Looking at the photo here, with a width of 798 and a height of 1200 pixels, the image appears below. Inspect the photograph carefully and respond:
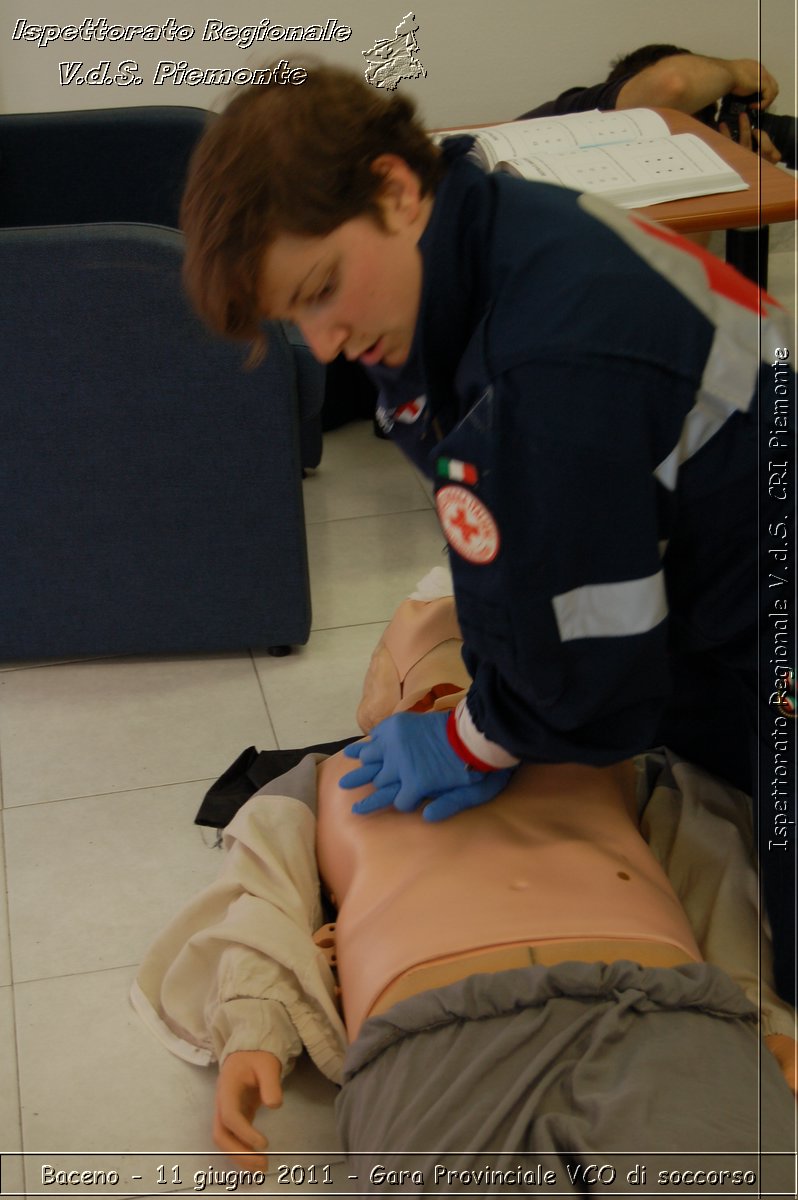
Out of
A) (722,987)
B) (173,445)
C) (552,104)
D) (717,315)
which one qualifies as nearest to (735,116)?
(552,104)

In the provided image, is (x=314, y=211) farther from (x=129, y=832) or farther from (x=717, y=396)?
(x=129, y=832)

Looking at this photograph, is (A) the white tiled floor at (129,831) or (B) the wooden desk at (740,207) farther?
(B) the wooden desk at (740,207)

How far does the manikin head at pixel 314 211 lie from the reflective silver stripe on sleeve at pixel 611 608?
30cm

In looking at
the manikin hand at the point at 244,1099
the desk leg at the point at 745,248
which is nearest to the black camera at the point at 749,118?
the desk leg at the point at 745,248

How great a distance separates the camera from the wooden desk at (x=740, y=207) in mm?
1820

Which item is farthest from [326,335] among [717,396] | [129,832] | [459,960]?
[129,832]

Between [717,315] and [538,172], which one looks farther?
[538,172]

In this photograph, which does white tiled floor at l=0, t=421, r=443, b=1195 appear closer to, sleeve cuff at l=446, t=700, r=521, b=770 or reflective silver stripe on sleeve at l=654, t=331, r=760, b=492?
sleeve cuff at l=446, t=700, r=521, b=770

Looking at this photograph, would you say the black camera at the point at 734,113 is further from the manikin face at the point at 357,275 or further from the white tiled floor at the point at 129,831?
the manikin face at the point at 357,275

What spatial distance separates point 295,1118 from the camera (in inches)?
53.2

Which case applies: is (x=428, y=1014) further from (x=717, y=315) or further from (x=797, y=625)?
(x=717, y=315)

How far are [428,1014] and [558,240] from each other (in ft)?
2.41

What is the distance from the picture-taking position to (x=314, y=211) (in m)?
1.04

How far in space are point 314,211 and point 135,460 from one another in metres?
0.98
